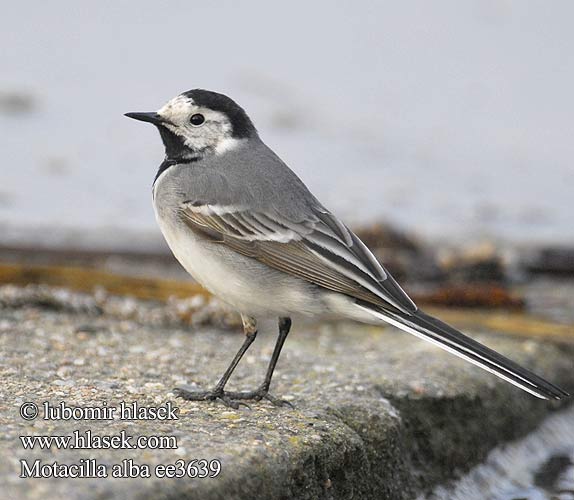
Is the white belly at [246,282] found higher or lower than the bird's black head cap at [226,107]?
lower

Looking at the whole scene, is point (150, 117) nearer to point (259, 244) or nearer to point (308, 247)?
point (259, 244)

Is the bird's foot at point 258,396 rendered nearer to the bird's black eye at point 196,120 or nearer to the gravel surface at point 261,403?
the gravel surface at point 261,403

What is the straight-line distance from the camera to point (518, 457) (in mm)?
5801

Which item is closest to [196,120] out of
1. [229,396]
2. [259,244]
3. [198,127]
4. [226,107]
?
[198,127]

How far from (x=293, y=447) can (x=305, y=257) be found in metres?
1.12

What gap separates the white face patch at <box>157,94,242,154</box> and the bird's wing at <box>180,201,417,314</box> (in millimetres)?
473

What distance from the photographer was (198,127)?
17.7ft

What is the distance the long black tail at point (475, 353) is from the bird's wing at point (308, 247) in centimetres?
7

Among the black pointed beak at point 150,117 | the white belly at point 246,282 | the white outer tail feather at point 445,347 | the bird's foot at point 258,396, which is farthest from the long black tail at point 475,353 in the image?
the black pointed beak at point 150,117

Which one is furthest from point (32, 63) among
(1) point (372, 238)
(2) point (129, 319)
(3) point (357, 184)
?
(2) point (129, 319)

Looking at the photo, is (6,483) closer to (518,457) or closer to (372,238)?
(518,457)

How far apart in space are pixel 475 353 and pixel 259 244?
1.20 meters

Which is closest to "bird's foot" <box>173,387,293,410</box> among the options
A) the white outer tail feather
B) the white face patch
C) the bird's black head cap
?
the white outer tail feather

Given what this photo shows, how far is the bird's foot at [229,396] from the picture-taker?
15.5ft
